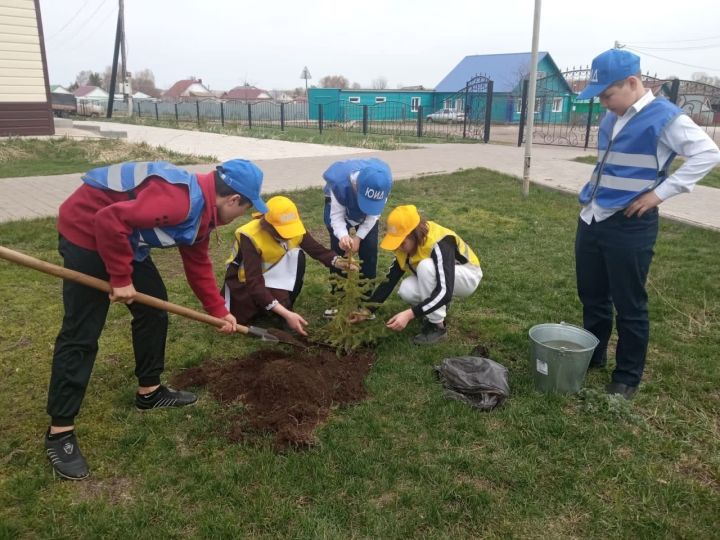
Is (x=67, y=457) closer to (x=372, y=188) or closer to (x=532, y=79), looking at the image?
(x=372, y=188)

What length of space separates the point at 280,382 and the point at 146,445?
2.48ft

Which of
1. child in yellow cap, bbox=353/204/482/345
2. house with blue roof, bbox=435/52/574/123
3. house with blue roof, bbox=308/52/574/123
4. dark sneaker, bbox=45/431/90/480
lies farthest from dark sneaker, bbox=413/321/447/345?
house with blue roof, bbox=308/52/574/123

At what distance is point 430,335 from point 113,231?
2336 millimetres

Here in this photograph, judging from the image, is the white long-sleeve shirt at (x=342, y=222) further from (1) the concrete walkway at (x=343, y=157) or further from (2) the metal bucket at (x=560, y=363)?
(1) the concrete walkway at (x=343, y=157)

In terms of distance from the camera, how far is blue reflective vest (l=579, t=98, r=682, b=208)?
2.83 m

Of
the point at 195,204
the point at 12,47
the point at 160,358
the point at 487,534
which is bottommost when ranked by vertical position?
the point at 487,534

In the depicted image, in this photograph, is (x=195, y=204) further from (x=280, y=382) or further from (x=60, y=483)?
(x=60, y=483)

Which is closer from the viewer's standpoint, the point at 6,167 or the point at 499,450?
the point at 499,450

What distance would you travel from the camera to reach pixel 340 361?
11.8ft

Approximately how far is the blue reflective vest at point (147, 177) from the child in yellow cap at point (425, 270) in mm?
1369

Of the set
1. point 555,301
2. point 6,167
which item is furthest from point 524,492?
point 6,167

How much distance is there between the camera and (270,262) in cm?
421

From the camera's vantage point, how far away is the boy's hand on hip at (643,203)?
2.84m

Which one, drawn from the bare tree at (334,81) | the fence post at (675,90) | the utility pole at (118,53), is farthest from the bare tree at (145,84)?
the fence post at (675,90)
